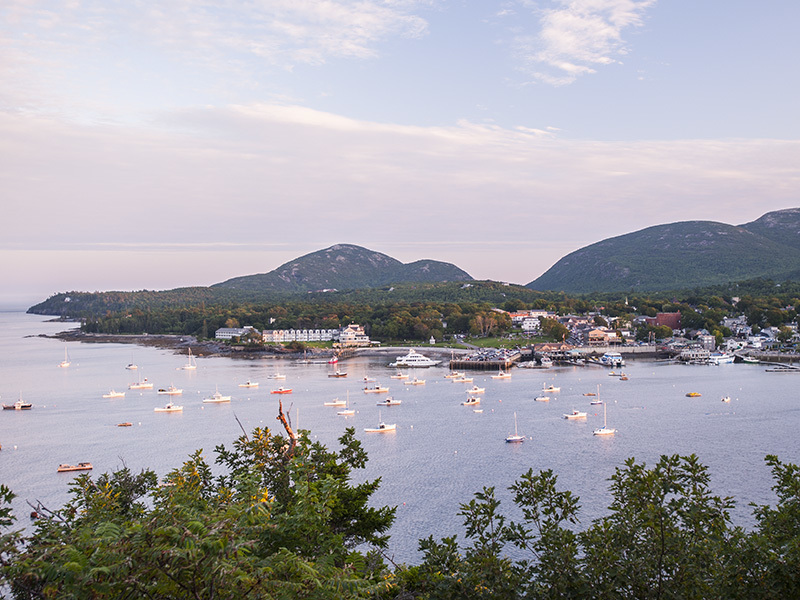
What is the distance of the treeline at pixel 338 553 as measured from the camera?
3.28 metres

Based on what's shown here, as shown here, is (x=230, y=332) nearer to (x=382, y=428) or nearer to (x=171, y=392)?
(x=171, y=392)

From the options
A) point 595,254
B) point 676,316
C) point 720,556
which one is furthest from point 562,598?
point 595,254

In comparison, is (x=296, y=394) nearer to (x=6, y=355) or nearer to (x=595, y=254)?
(x=6, y=355)

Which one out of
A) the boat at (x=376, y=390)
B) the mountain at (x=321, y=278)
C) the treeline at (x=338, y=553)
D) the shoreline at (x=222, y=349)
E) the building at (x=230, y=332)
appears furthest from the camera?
the mountain at (x=321, y=278)

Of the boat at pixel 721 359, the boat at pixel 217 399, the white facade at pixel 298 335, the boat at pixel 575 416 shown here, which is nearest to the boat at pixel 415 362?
the boat at pixel 217 399

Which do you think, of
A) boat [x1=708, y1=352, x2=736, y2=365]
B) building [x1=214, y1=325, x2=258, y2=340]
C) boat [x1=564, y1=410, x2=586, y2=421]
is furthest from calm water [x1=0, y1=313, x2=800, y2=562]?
building [x1=214, y1=325, x2=258, y2=340]

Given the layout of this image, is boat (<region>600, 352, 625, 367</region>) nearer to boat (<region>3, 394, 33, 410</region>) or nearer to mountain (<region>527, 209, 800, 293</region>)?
boat (<region>3, 394, 33, 410</region>)

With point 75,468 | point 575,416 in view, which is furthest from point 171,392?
point 575,416

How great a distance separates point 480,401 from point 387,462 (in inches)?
547

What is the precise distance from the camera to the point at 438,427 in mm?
28594

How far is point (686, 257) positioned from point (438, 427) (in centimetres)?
12007

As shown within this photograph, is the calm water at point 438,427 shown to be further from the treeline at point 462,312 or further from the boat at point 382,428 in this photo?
the treeline at point 462,312

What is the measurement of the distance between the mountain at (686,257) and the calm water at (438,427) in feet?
254

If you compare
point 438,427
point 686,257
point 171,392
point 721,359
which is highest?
point 686,257
